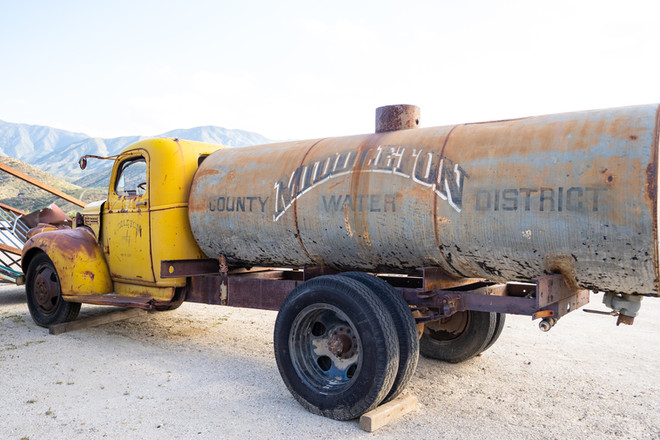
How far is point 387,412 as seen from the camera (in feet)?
12.4

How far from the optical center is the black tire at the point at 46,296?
657cm

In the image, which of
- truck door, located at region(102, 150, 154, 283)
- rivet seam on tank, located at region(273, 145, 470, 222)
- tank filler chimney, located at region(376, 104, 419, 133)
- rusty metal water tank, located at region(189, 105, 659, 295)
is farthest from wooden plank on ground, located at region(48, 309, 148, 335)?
tank filler chimney, located at region(376, 104, 419, 133)

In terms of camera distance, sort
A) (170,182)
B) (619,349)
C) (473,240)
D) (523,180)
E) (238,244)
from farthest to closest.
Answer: (619,349), (170,182), (238,244), (473,240), (523,180)

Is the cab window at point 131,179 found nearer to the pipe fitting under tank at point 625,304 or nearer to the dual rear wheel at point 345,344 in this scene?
the dual rear wheel at point 345,344

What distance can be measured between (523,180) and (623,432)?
6.76 feet

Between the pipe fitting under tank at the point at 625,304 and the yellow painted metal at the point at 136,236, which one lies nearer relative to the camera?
the pipe fitting under tank at the point at 625,304

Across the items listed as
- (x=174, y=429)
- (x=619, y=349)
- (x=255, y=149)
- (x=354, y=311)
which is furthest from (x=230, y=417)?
(x=619, y=349)

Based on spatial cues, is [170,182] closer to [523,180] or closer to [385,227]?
[385,227]

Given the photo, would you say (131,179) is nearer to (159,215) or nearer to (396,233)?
(159,215)

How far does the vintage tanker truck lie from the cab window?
194 mm

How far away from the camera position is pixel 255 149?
5.34 metres

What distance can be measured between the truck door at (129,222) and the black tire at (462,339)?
331 cm

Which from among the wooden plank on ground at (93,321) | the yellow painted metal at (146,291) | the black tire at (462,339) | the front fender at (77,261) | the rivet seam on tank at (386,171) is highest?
the rivet seam on tank at (386,171)

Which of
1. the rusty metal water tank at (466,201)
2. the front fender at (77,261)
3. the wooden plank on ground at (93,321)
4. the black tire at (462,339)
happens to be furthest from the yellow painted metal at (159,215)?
the black tire at (462,339)
